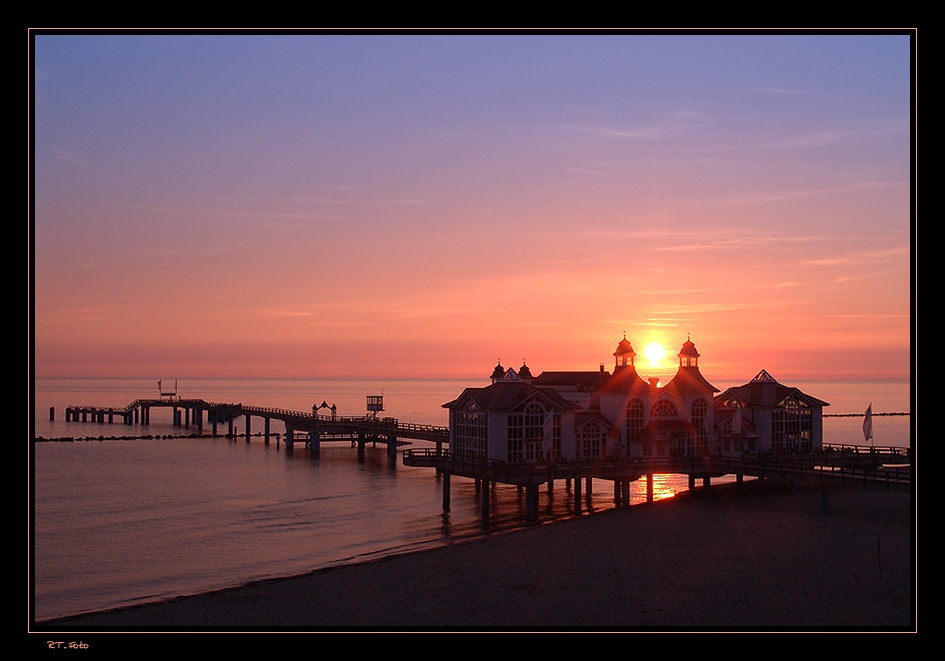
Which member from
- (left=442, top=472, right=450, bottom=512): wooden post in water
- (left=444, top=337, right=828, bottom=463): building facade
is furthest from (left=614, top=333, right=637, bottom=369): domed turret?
(left=442, top=472, right=450, bottom=512): wooden post in water

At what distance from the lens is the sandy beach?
80.9 feet

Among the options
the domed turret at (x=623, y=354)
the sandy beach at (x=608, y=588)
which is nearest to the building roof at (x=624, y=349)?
the domed turret at (x=623, y=354)

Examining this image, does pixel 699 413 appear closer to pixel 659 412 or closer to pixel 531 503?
pixel 659 412

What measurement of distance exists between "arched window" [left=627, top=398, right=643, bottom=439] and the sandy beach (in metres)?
15.0

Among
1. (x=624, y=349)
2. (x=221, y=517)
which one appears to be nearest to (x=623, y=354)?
(x=624, y=349)

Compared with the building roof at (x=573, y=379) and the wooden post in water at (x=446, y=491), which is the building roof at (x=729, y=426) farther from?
the wooden post in water at (x=446, y=491)

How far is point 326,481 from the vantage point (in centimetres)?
6969

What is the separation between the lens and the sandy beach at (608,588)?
24656 millimetres

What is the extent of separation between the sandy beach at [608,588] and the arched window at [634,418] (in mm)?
15005

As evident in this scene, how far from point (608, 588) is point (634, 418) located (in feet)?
89.1

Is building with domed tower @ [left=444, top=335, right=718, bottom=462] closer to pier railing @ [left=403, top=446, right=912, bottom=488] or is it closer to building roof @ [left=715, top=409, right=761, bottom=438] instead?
building roof @ [left=715, top=409, right=761, bottom=438]
